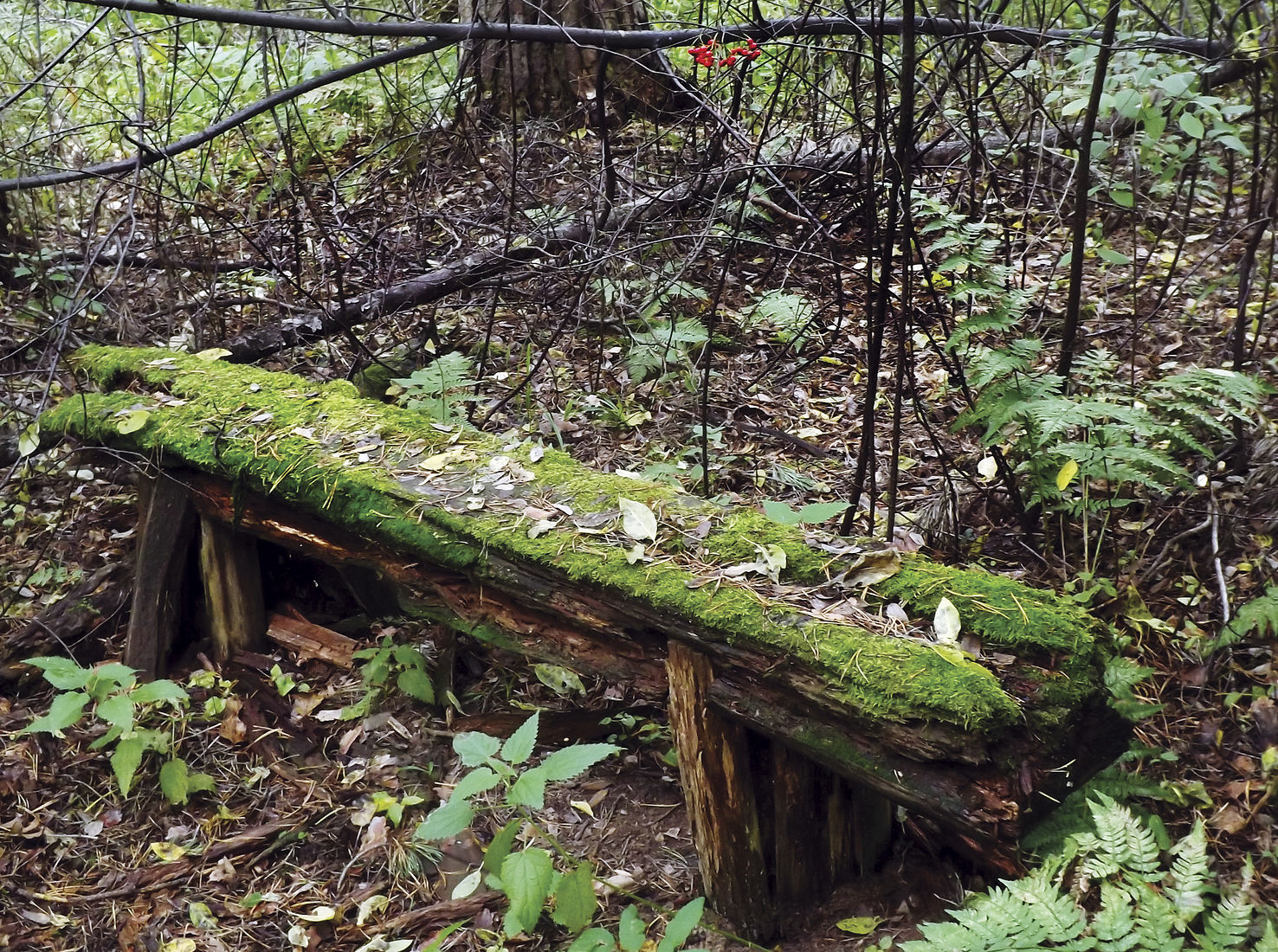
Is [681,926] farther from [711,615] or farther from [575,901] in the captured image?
[711,615]

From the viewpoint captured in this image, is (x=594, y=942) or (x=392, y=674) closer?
(x=594, y=942)

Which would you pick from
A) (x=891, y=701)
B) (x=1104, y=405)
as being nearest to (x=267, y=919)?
(x=891, y=701)

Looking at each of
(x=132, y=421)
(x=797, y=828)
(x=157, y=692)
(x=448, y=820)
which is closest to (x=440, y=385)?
(x=132, y=421)

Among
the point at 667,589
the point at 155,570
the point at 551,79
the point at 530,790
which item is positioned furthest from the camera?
the point at 551,79

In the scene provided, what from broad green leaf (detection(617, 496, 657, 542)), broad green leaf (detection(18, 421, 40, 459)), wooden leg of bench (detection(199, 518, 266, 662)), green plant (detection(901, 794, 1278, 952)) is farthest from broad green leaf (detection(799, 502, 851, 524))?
broad green leaf (detection(18, 421, 40, 459))

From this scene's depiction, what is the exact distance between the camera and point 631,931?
7.93ft

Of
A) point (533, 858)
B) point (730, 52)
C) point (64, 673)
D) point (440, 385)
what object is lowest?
point (533, 858)

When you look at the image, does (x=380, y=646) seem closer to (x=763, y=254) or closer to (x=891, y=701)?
(x=891, y=701)

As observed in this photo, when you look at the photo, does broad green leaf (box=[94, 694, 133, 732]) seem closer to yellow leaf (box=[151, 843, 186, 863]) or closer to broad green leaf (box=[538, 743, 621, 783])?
yellow leaf (box=[151, 843, 186, 863])

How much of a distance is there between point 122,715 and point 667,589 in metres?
1.93

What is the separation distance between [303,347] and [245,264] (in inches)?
25.7

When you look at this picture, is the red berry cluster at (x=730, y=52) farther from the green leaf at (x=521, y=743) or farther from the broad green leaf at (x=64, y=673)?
the broad green leaf at (x=64, y=673)

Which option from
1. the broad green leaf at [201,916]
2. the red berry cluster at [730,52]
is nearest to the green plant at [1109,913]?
the broad green leaf at [201,916]

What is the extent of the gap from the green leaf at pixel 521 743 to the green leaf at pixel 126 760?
1.66 m
